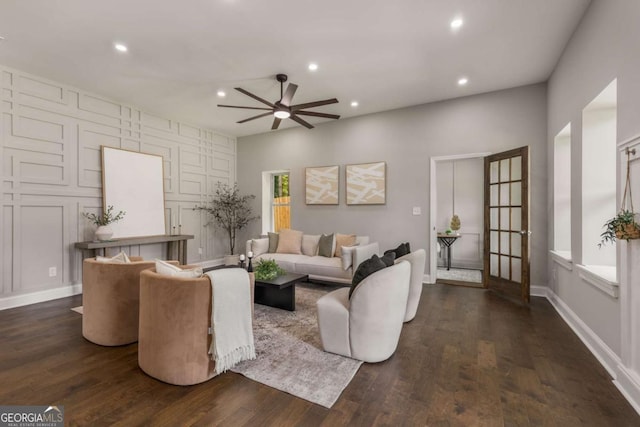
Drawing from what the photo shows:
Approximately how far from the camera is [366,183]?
17.9ft

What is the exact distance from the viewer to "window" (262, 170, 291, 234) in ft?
22.3

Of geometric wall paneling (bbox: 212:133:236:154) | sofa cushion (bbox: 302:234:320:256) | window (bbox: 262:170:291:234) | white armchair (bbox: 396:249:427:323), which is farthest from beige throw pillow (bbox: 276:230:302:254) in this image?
geometric wall paneling (bbox: 212:133:236:154)

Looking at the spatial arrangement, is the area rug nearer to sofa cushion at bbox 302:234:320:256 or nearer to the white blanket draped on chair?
Result: the white blanket draped on chair

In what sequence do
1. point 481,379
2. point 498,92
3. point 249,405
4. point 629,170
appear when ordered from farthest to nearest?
point 498,92
point 481,379
point 629,170
point 249,405

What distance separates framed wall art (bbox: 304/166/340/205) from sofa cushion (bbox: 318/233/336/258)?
0.93 meters

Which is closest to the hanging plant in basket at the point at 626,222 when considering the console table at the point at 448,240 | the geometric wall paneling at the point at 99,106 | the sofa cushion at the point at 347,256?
the sofa cushion at the point at 347,256

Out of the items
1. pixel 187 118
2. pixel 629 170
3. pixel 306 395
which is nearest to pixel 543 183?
pixel 629 170

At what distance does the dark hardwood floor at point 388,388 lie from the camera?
1.72m

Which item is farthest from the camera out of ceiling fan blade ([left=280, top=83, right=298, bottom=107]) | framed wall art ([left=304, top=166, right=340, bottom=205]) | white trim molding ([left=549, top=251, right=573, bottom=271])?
framed wall art ([left=304, top=166, right=340, bottom=205])

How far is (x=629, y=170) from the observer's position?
1.98 m

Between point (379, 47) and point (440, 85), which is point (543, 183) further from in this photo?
point (379, 47)

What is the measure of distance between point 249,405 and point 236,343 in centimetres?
49

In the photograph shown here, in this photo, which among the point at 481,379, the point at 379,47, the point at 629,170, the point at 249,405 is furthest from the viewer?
the point at 379,47

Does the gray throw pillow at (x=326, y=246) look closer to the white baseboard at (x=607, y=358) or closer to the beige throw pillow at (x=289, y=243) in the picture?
the beige throw pillow at (x=289, y=243)
